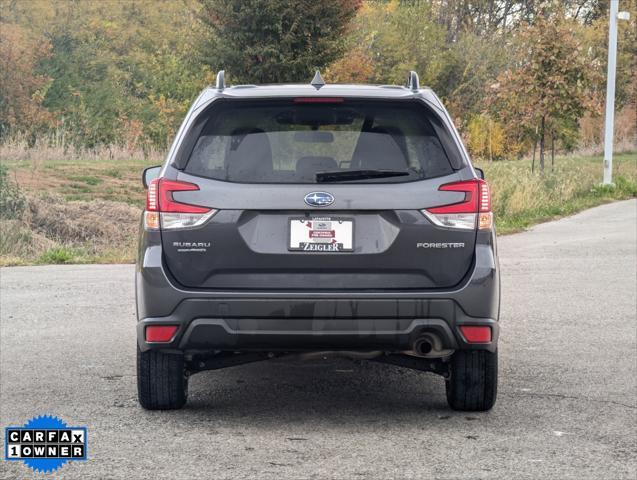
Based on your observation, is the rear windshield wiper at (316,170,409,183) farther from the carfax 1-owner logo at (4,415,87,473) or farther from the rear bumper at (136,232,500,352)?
the carfax 1-owner logo at (4,415,87,473)

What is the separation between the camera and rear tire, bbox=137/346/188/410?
6344 millimetres

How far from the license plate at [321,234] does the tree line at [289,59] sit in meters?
23.1

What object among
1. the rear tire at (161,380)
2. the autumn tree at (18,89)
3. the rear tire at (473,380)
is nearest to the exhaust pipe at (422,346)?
the rear tire at (473,380)

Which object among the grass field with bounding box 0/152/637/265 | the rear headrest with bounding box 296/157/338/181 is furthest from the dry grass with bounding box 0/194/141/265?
the rear headrest with bounding box 296/157/338/181

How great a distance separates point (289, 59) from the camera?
98.9ft

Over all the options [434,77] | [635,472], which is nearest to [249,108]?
[635,472]

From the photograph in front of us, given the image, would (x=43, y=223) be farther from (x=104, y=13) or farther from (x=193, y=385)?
(x=104, y=13)

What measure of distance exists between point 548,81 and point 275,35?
23.3 ft

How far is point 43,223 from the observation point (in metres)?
22.0

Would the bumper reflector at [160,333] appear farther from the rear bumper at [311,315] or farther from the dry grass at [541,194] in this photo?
the dry grass at [541,194]

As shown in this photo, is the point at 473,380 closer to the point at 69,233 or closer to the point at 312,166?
the point at 312,166

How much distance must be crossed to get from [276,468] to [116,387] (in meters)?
2.26

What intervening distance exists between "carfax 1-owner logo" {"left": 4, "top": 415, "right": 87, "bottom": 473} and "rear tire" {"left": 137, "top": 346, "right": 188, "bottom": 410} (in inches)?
17.3

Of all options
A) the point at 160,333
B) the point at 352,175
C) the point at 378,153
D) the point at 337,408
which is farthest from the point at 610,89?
the point at 160,333
